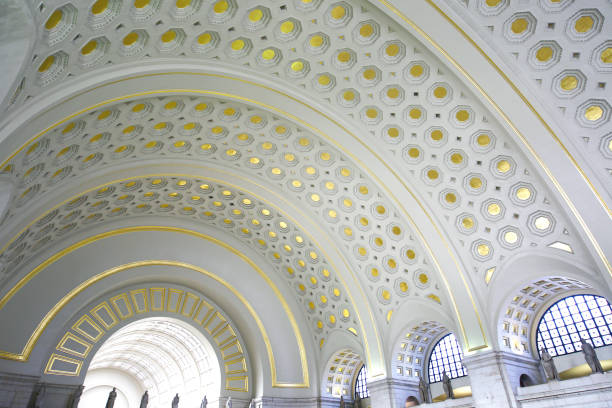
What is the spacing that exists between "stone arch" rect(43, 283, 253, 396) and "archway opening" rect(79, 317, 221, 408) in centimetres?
43

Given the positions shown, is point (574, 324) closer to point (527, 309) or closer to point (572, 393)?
point (527, 309)

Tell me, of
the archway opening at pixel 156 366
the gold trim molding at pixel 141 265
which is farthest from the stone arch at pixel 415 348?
the archway opening at pixel 156 366

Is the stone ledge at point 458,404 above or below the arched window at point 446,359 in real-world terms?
below

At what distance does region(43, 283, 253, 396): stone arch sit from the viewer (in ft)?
54.1

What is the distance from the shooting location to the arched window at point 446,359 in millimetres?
17281

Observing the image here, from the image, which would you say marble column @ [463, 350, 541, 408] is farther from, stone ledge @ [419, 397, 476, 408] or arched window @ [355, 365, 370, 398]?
arched window @ [355, 365, 370, 398]

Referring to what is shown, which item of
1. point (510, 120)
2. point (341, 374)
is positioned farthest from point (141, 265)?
point (510, 120)

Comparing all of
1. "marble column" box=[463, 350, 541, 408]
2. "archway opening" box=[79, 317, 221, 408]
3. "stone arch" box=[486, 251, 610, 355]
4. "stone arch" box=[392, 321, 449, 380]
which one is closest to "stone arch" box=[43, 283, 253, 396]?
"archway opening" box=[79, 317, 221, 408]

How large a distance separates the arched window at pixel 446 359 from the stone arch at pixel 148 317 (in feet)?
27.8

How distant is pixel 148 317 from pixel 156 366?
9.78 m

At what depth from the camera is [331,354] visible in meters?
19.5

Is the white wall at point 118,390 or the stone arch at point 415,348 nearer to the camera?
the stone arch at point 415,348

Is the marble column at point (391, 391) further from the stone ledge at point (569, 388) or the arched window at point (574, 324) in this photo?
the arched window at point (574, 324)

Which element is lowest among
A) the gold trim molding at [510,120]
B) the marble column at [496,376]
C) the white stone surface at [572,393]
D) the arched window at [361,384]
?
the white stone surface at [572,393]
